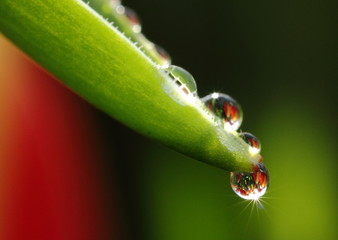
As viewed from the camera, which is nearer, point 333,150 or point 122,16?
point 122,16

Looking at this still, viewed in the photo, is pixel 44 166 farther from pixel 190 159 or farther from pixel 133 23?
pixel 133 23

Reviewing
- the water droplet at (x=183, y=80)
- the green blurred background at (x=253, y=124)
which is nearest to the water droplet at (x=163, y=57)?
the water droplet at (x=183, y=80)

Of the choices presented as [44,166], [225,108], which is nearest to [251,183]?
[225,108]

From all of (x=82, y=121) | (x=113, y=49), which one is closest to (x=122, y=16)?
(x=113, y=49)

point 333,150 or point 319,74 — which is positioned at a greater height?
point 319,74

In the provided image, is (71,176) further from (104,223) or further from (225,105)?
(225,105)

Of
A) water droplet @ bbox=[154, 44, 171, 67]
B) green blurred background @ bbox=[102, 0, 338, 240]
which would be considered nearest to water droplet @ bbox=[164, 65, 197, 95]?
water droplet @ bbox=[154, 44, 171, 67]

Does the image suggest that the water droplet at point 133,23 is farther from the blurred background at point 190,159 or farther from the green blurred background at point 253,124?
the green blurred background at point 253,124
